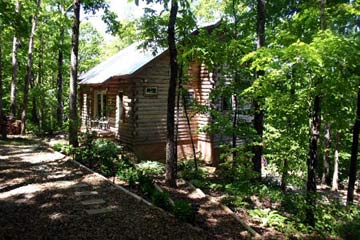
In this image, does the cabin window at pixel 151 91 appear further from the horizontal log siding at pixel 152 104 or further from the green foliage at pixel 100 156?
the green foliage at pixel 100 156

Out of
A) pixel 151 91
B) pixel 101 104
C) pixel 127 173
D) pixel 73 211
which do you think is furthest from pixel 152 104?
pixel 73 211

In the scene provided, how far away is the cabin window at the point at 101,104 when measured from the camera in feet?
64.3

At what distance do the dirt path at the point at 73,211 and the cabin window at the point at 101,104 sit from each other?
910cm

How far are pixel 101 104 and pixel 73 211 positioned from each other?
534 inches

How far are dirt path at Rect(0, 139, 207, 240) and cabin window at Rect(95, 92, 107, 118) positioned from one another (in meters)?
9.10

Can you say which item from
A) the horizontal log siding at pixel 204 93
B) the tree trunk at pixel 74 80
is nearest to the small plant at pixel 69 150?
the tree trunk at pixel 74 80

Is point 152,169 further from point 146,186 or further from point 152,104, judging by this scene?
point 152,104

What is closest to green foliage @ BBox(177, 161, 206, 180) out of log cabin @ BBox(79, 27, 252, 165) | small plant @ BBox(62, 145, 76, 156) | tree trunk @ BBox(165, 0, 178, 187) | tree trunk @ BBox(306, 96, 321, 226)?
log cabin @ BBox(79, 27, 252, 165)

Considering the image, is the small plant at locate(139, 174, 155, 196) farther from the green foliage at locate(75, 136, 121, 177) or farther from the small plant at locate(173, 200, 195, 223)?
the green foliage at locate(75, 136, 121, 177)

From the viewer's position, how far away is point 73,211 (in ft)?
23.3

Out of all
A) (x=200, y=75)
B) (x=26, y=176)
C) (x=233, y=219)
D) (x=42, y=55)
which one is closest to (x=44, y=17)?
(x=42, y=55)

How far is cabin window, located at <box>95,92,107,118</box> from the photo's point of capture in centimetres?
1959

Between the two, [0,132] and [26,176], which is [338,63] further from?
[0,132]

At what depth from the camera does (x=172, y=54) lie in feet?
31.5
